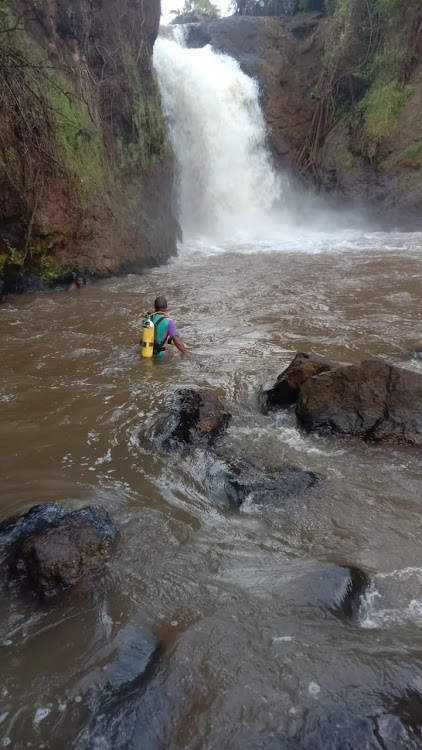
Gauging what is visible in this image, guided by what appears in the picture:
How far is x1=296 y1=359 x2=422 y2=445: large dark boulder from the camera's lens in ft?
15.1

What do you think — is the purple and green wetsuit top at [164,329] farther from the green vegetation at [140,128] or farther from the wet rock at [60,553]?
the green vegetation at [140,128]

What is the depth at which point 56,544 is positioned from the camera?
2918 millimetres

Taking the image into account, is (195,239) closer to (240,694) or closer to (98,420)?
(98,420)

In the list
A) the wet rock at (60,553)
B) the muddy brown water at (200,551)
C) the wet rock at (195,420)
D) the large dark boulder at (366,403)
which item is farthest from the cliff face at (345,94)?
the wet rock at (60,553)

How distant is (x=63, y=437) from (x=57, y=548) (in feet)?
6.15

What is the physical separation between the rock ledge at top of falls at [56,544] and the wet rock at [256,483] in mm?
925

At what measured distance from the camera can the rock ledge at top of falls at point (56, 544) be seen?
9.18 feet

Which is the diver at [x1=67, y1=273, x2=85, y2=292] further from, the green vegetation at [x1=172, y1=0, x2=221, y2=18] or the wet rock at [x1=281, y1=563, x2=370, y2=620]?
the green vegetation at [x1=172, y1=0, x2=221, y2=18]

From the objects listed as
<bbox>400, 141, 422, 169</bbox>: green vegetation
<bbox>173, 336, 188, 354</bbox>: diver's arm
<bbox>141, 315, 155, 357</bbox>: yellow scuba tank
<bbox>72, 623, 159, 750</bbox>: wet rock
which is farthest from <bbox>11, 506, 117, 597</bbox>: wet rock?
<bbox>400, 141, 422, 169</bbox>: green vegetation

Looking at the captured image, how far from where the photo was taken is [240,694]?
223 cm

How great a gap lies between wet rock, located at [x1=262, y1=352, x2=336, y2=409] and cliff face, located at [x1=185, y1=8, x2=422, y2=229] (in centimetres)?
1350

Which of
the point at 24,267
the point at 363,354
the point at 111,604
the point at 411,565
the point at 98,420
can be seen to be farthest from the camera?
the point at 24,267

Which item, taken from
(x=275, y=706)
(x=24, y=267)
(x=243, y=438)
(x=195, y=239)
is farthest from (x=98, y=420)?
(x=195, y=239)

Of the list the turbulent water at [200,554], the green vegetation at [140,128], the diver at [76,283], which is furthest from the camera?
the green vegetation at [140,128]
